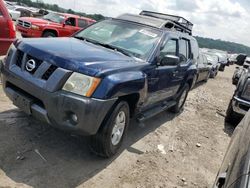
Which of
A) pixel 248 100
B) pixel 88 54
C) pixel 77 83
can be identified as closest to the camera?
pixel 77 83

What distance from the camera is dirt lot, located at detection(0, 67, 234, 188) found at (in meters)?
3.77

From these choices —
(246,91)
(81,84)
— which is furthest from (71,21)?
(81,84)

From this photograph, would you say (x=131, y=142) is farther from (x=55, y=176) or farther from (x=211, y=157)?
(x=55, y=176)

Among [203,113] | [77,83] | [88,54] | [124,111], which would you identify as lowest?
[203,113]

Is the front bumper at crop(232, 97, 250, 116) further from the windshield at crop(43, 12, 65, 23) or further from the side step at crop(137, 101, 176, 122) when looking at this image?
the windshield at crop(43, 12, 65, 23)

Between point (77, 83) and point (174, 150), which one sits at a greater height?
point (77, 83)

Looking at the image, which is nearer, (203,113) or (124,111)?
(124,111)

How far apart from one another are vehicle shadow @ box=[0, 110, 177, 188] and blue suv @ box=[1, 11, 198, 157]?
303mm

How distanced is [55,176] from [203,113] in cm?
565

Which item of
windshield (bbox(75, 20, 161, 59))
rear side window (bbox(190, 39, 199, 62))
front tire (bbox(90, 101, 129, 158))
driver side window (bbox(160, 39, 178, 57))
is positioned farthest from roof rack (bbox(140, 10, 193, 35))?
front tire (bbox(90, 101, 129, 158))

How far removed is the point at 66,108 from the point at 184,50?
12.8 feet

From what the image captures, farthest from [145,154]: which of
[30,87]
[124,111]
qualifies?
[30,87]

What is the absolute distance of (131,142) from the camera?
17.2ft

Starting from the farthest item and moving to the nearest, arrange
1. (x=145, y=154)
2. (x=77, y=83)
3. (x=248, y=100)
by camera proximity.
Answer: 1. (x=248, y=100)
2. (x=145, y=154)
3. (x=77, y=83)
